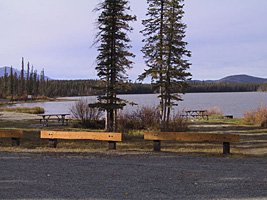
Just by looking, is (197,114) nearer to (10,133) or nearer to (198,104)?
(198,104)

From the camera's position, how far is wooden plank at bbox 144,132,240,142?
11.9 m

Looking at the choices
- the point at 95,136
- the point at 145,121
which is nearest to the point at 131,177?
the point at 95,136

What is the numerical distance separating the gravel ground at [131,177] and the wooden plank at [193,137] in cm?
109

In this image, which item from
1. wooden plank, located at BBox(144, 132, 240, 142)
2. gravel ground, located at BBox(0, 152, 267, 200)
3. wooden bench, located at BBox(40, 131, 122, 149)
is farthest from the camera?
wooden bench, located at BBox(40, 131, 122, 149)

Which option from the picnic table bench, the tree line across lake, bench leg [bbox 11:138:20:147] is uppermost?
the tree line across lake

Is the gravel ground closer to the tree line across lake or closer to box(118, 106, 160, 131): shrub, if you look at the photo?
box(118, 106, 160, 131): shrub

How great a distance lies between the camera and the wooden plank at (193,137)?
11.9 meters

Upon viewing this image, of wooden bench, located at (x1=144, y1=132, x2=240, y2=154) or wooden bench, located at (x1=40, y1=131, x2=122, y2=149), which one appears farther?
wooden bench, located at (x1=40, y1=131, x2=122, y2=149)

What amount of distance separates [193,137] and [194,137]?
32mm

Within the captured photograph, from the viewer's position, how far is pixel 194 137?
12.1 metres

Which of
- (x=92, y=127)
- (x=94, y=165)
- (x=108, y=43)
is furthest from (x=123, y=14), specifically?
(x=94, y=165)

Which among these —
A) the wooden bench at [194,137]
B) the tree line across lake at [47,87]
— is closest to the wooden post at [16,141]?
the wooden bench at [194,137]

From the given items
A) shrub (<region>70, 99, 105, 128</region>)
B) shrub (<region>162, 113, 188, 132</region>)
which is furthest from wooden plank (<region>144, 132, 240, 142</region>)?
shrub (<region>70, 99, 105, 128</region>)

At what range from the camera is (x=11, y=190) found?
6520 millimetres
